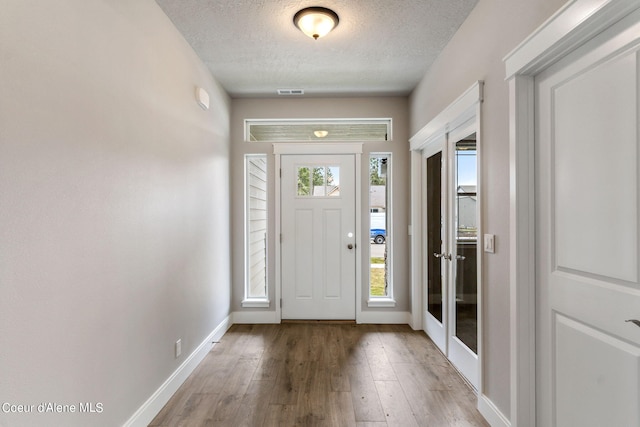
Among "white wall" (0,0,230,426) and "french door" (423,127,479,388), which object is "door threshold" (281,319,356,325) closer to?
"french door" (423,127,479,388)

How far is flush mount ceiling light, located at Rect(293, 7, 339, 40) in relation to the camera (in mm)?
2080

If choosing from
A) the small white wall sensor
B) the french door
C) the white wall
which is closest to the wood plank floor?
the french door

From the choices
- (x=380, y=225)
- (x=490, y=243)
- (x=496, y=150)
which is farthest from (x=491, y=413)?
(x=380, y=225)

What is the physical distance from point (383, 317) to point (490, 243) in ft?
6.71

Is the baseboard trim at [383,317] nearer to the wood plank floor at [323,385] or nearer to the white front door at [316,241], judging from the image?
the white front door at [316,241]

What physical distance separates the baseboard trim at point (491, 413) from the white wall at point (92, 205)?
79.7 inches

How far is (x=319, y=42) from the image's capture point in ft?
8.27

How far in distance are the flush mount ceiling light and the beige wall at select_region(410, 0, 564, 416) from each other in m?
0.94

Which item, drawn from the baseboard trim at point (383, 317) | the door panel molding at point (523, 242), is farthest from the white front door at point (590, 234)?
the baseboard trim at point (383, 317)

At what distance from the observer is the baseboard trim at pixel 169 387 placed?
5.97 feet

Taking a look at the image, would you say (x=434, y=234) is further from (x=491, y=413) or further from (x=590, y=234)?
(x=590, y=234)

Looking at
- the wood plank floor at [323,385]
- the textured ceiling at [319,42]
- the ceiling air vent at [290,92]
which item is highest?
the textured ceiling at [319,42]

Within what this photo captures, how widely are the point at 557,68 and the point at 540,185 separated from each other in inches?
21.0

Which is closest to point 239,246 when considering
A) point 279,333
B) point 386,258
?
point 279,333
